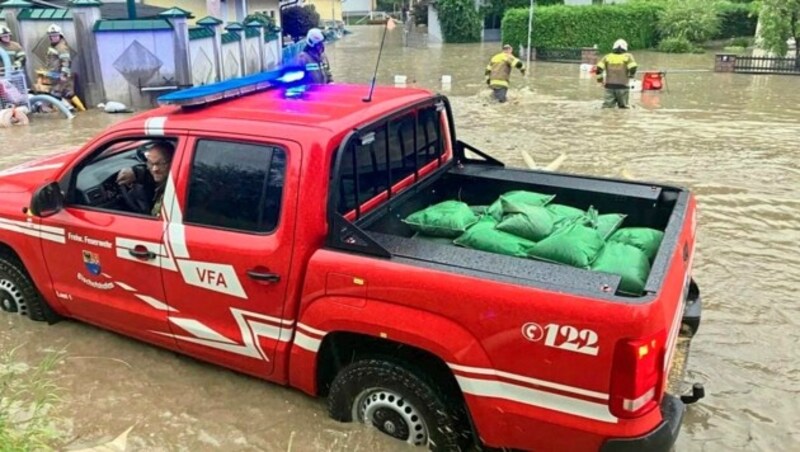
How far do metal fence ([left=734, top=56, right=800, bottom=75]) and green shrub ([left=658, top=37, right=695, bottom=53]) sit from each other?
28.5 ft

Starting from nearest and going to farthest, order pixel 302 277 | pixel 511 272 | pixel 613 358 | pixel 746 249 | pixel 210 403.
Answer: pixel 613 358
pixel 511 272
pixel 302 277
pixel 210 403
pixel 746 249

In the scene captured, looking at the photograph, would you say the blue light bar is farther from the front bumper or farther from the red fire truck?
the front bumper

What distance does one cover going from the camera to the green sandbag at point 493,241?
3592mm

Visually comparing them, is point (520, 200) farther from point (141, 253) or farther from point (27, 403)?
point (27, 403)

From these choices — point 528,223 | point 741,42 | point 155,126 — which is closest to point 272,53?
point 155,126

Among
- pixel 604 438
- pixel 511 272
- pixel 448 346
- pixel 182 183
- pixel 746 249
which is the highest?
pixel 182 183

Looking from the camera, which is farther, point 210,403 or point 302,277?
point 210,403

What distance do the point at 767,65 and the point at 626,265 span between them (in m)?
23.6

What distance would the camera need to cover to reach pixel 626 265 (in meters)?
3.34

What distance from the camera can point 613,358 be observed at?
109 inches

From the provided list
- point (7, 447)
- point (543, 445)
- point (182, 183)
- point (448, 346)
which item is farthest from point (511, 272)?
point (7, 447)

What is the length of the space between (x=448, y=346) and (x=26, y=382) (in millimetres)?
2939

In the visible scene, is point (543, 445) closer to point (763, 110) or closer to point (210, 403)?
point (210, 403)

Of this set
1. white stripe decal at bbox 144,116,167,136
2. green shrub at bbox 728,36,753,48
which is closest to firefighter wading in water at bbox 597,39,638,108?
white stripe decal at bbox 144,116,167,136
